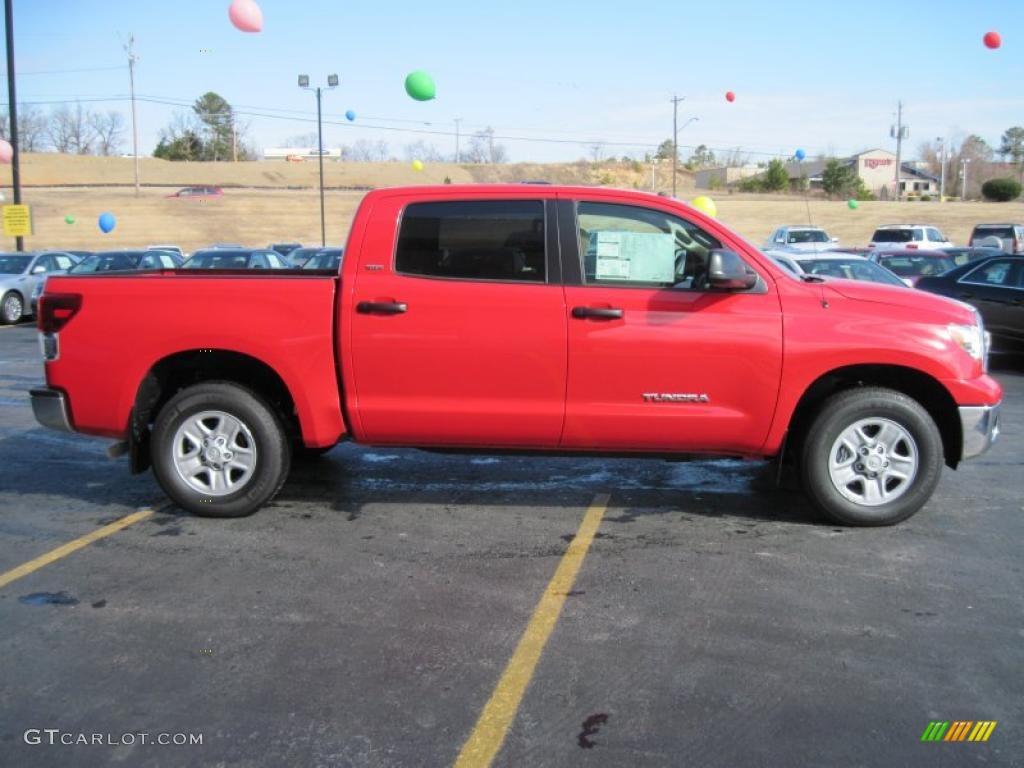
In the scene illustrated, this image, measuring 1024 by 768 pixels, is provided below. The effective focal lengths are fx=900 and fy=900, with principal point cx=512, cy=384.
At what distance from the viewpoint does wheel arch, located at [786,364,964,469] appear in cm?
517

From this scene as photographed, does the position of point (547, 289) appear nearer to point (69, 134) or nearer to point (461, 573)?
point (461, 573)

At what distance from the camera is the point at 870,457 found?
5.11 meters

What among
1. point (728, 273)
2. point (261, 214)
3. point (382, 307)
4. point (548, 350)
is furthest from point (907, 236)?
point (261, 214)

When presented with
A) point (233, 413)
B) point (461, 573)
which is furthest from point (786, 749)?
point (233, 413)

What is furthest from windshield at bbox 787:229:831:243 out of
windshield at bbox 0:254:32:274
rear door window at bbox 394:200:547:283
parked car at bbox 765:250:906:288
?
rear door window at bbox 394:200:547:283

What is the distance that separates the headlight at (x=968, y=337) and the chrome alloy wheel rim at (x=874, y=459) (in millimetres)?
577

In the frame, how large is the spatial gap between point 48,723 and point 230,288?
269 centimetres

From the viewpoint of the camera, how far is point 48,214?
5891 centimetres

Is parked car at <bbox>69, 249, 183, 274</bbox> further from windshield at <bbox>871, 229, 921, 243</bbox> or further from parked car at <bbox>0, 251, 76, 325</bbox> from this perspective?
windshield at <bbox>871, 229, 921, 243</bbox>

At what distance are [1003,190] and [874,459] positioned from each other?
74875 millimetres

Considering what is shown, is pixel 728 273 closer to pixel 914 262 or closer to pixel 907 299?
pixel 907 299

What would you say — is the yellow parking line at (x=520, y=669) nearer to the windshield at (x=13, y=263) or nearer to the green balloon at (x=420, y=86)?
the green balloon at (x=420, y=86)

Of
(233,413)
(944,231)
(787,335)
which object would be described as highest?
(944,231)

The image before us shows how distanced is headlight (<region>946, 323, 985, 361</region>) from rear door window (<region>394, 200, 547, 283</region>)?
2.32m
